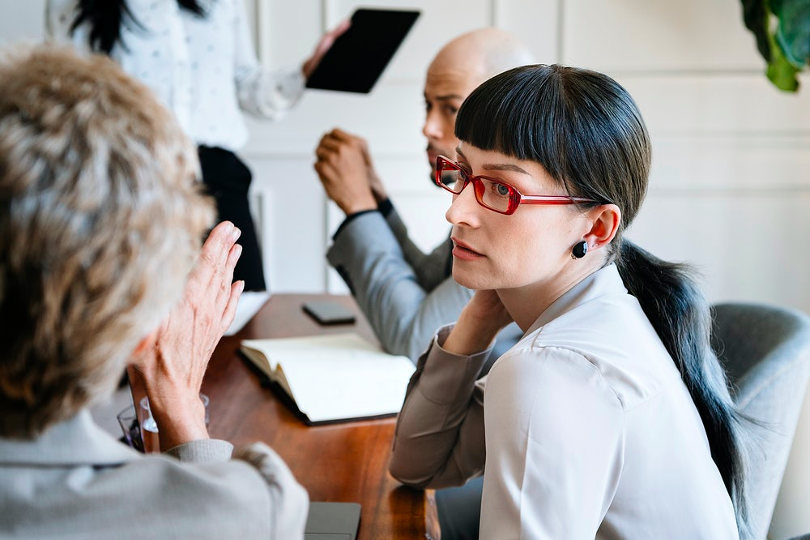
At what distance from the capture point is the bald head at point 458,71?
1764 mm

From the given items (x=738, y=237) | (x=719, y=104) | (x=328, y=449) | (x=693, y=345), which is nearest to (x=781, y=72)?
(x=719, y=104)

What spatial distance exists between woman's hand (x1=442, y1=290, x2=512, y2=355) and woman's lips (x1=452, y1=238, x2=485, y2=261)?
0.12m

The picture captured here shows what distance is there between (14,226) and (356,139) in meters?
1.36

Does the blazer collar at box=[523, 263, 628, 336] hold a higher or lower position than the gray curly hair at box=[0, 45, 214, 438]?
lower

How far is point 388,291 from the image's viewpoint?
5.30ft

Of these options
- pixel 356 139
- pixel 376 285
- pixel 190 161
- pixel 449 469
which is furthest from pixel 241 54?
pixel 190 161

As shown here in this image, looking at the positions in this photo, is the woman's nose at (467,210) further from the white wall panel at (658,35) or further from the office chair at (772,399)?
the white wall panel at (658,35)

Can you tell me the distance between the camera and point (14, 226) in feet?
1.78

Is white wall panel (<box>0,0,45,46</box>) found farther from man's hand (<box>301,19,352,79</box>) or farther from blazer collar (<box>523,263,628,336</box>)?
blazer collar (<box>523,263,628,336</box>)

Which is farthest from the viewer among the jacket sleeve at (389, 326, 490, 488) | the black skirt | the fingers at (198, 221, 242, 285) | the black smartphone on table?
the black skirt

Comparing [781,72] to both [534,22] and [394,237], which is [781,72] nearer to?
[534,22]

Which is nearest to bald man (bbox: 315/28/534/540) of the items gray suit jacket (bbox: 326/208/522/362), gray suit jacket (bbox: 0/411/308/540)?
gray suit jacket (bbox: 326/208/522/362)

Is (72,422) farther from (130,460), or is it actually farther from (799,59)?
(799,59)

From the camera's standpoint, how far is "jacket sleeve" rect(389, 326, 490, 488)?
113 centimetres
